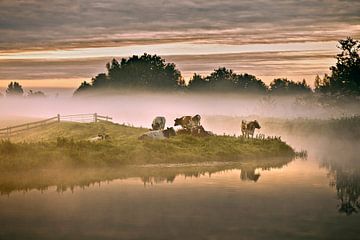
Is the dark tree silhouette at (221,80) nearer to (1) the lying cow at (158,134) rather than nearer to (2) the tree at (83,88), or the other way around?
(2) the tree at (83,88)

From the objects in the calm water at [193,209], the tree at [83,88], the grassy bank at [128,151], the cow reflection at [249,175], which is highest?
the tree at [83,88]

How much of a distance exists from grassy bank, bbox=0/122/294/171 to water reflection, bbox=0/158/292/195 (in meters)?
1.47

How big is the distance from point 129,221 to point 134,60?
483 ft

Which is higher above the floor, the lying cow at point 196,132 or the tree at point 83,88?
the tree at point 83,88

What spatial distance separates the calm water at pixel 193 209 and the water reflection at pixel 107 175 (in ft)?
1.88

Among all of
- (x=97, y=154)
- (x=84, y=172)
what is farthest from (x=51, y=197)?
(x=97, y=154)

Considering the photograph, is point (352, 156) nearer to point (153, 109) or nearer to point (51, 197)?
Answer: point (51, 197)

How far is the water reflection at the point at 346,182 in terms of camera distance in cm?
3253

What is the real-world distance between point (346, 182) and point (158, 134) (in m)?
22.5

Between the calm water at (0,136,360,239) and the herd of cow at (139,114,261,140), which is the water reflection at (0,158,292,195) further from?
the herd of cow at (139,114,261,140)

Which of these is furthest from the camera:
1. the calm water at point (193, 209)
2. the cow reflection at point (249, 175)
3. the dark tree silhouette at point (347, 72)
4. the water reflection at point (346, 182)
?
the dark tree silhouette at point (347, 72)

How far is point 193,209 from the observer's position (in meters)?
30.5

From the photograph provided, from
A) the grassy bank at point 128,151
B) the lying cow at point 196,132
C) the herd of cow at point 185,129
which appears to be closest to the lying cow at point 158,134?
the herd of cow at point 185,129

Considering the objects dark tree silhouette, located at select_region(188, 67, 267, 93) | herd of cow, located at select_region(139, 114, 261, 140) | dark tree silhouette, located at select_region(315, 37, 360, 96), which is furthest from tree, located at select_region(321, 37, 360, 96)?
dark tree silhouette, located at select_region(188, 67, 267, 93)
